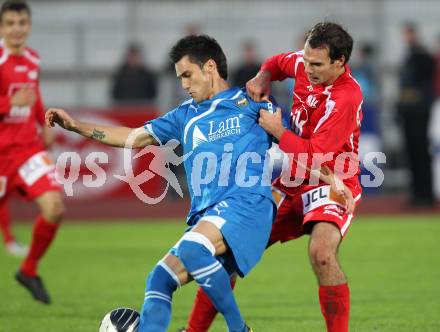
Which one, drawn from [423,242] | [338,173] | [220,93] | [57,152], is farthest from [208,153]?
[57,152]

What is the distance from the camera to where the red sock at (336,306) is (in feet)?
20.8

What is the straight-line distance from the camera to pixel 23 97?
9352 mm

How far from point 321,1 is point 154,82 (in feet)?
14.1

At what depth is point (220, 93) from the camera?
21.5 ft

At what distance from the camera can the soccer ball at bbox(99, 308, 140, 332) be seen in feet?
20.4

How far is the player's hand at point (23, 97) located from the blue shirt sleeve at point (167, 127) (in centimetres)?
297

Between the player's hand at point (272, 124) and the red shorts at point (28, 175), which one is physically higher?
the player's hand at point (272, 124)

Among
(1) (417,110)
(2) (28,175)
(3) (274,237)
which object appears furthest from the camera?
(1) (417,110)

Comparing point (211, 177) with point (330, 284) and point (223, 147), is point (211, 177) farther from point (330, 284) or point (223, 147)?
point (330, 284)

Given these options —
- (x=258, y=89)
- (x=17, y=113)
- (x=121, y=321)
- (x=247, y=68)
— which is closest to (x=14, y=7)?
(x=17, y=113)

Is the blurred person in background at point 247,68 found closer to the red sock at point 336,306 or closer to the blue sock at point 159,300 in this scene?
the red sock at point 336,306

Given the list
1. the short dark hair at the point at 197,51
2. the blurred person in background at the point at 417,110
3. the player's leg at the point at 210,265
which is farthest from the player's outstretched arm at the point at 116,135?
the blurred person in background at the point at 417,110

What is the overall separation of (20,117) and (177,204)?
8.58 metres

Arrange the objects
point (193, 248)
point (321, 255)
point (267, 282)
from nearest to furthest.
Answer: point (193, 248) → point (321, 255) → point (267, 282)
